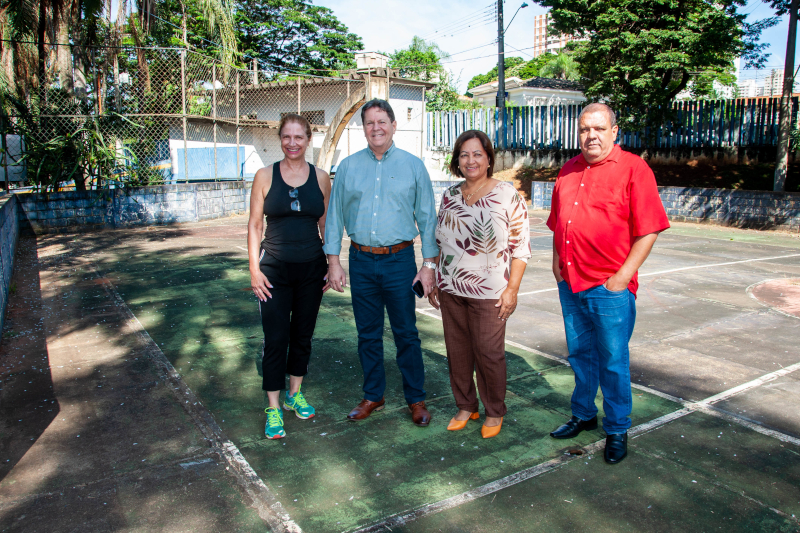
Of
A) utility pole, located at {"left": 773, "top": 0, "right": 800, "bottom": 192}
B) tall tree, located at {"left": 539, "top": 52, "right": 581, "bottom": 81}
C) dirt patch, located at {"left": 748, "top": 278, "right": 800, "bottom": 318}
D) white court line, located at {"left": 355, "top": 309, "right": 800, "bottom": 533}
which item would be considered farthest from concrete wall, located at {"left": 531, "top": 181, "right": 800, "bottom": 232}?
tall tree, located at {"left": 539, "top": 52, "right": 581, "bottom": 81}

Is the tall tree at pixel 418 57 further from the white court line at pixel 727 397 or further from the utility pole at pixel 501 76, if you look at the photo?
the white court line at pixel 727 397

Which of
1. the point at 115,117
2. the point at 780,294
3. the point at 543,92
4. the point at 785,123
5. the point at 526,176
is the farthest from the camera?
the point at 543,92

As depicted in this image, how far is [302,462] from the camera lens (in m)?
3.24

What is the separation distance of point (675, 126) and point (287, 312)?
1759 centimetres

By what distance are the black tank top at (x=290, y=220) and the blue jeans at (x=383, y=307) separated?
286mm

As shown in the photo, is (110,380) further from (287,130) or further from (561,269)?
(561,269)

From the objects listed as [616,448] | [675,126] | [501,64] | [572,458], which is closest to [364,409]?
[572,458]

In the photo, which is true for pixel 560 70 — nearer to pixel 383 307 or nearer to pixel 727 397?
pixel 727 397

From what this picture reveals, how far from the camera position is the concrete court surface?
9.02 ft

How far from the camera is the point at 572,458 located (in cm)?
325

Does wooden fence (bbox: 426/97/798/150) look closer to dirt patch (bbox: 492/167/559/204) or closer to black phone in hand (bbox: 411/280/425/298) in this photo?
dirt patch (bbox: 492/167/559/204)

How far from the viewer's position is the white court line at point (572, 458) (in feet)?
8.91

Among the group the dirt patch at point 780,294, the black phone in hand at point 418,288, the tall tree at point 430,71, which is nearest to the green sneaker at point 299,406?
the black phone in hand at point 418,288

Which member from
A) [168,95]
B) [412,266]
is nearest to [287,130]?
[412,266]
